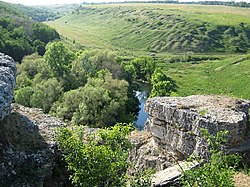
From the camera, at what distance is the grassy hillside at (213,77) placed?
76.4 m

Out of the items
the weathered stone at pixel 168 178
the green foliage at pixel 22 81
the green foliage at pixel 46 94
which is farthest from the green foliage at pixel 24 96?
the weathered stone at pixel 168 178

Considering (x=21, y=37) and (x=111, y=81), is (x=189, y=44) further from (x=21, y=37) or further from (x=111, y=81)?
(x=111, y=81)

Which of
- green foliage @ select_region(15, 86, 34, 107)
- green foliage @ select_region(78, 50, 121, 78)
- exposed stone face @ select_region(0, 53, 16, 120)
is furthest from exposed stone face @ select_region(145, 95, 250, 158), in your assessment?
green foliage @ select_region(78, 50, 121, 78)

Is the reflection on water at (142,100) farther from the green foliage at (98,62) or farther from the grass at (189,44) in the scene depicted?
the green foliage at (98,62)

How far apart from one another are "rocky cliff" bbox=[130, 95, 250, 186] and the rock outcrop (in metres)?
7.31

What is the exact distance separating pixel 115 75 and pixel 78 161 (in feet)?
169

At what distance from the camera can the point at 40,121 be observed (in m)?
27.1

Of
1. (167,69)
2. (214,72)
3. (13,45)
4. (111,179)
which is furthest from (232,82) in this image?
(111,179)

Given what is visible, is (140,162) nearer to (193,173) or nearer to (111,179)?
(111,179)

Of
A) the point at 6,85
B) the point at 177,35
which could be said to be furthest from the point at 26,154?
the point at 177,35

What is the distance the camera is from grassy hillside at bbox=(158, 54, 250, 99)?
76438 mm

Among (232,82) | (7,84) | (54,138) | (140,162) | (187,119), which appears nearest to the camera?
(7,84)

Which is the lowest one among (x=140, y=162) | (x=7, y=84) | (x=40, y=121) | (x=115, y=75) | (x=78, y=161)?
(x=115, y=75)

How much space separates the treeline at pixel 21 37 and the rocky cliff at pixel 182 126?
61.7 metres
